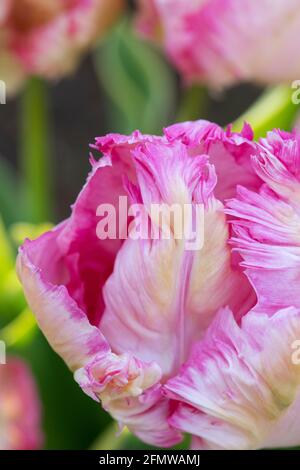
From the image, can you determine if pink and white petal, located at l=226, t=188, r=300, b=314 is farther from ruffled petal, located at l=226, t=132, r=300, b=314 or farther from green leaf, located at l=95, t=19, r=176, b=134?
green leaf, located at l=95, t=19, r=176, b=134

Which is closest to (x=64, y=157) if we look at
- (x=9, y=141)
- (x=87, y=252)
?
(x=9, y=141)

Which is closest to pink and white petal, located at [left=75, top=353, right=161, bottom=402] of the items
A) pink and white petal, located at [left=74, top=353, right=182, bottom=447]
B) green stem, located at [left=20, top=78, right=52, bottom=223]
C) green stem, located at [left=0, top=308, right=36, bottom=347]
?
pink and white petal, located at [left=74, top=353, right=182, bottom=447]

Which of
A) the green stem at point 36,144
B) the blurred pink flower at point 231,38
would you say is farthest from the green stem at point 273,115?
the green stem at point 36,144

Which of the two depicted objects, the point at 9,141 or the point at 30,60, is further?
the point at 9,141

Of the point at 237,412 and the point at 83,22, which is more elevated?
the point at 83,22

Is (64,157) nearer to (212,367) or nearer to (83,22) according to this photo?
(83,22)

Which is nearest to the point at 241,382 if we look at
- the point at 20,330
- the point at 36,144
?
the point at 20,330

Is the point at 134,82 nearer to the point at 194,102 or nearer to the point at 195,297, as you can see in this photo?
the point at 194,102
